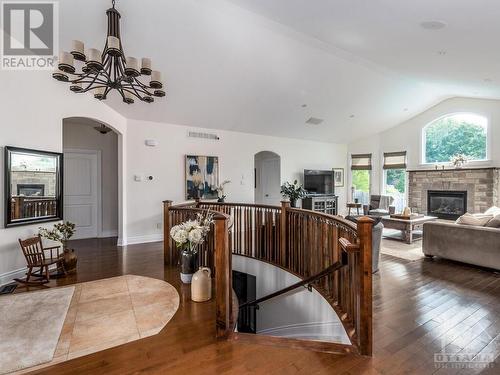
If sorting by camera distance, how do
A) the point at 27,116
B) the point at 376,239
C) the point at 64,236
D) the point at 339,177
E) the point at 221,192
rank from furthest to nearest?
1. the point at 339,177
2. the point at 221,192
3. the point at 376,239
4. the point at 64,236
5. the point at 27,116

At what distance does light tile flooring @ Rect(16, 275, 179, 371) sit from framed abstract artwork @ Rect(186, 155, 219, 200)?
3.19 metres

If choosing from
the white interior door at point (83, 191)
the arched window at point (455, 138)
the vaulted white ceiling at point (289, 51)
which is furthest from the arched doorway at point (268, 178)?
the white interior door at point (83, 191)

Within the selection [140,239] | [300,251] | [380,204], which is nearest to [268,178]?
[380,204]

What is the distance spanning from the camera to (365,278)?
209cm

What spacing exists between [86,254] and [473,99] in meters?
10.7

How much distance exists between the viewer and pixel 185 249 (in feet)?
12.1

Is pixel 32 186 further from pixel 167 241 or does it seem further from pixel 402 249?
pixel 402 249

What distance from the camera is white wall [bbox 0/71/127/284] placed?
12.0 ft

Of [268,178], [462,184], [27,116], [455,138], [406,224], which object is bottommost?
[406,224]

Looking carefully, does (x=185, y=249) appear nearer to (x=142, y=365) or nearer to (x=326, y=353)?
(x=142, y=365)

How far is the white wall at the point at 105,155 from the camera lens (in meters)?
6.57

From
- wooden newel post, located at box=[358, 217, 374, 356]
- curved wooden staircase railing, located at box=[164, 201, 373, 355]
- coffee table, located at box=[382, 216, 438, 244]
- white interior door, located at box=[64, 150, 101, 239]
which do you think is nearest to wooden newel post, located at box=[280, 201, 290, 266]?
curved wooden staircase railing, located at box=[164, 201, 373, 355]

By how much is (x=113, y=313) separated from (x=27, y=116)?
125 inches

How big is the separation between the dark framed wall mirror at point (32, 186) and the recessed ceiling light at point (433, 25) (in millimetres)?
5471
